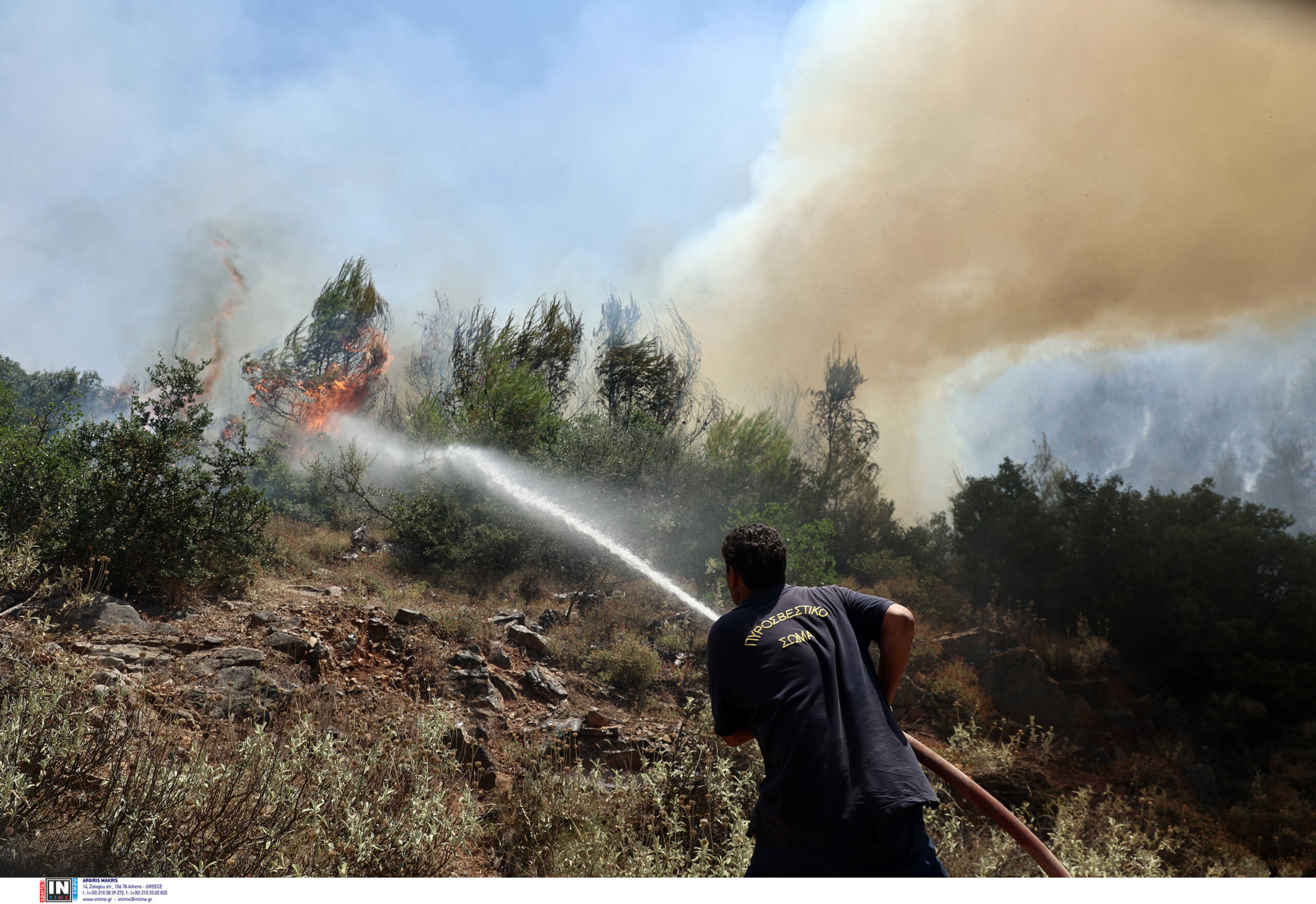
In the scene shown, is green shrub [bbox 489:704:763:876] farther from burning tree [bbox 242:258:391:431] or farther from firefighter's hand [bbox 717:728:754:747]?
burning tree [bbox 242:258:391:431]

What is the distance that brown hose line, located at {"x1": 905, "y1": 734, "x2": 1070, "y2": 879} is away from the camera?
76.1 inches

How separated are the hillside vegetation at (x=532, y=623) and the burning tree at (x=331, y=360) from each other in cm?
3

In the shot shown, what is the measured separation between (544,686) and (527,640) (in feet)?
2.52

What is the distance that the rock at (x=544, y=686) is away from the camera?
536 cm

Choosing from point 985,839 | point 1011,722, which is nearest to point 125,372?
point 985,839

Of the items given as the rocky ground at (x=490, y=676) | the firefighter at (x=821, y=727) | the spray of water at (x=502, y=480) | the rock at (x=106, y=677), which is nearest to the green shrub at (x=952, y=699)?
the rocky ground at (x=490, y=676)

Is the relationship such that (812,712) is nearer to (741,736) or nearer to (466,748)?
(741,736)

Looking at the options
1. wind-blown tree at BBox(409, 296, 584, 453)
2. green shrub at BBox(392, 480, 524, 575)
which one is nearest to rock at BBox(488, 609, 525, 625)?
green shrub at BBox(392, 480, 524, 575)

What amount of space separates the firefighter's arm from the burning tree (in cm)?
749

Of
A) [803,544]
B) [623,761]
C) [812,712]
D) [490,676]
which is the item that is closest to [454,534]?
[490,676]

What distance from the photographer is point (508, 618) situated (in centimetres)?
654

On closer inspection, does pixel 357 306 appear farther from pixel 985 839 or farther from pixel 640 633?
pixel 985 839

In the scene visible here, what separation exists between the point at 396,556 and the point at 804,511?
6.23 m

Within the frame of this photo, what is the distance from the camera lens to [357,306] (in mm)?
7598
